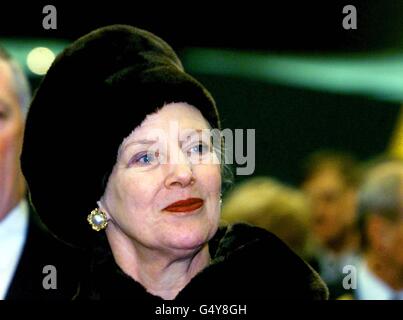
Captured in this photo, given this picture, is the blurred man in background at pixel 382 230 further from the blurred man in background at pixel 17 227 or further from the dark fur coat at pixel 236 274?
the blurred man in background at pixel 17 227

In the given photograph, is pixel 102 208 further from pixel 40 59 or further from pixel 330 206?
pixel 330 206

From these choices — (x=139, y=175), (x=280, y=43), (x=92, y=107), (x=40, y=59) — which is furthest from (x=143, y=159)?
(x=280, y=43)

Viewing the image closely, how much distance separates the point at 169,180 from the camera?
1.66 metres

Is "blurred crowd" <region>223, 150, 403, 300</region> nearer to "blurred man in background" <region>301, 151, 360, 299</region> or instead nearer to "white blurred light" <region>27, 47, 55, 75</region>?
"blurred man in background" <region>301, 151, 360, 299</region>

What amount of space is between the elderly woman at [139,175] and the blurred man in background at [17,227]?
306 millimetres

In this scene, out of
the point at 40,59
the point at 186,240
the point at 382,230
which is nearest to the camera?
the point at 186,240

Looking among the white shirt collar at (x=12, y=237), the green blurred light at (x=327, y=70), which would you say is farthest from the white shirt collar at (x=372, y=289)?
the white shirt collar at (x=12, y=237)

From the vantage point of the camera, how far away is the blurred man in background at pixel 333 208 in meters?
2.11

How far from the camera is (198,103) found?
65.9 inches

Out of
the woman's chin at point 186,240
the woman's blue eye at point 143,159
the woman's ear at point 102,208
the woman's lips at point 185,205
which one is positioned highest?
the woman's blue eye at point 143,159

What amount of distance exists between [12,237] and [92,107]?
0.61 metres

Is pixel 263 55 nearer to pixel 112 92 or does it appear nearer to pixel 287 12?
pixel 287 12
